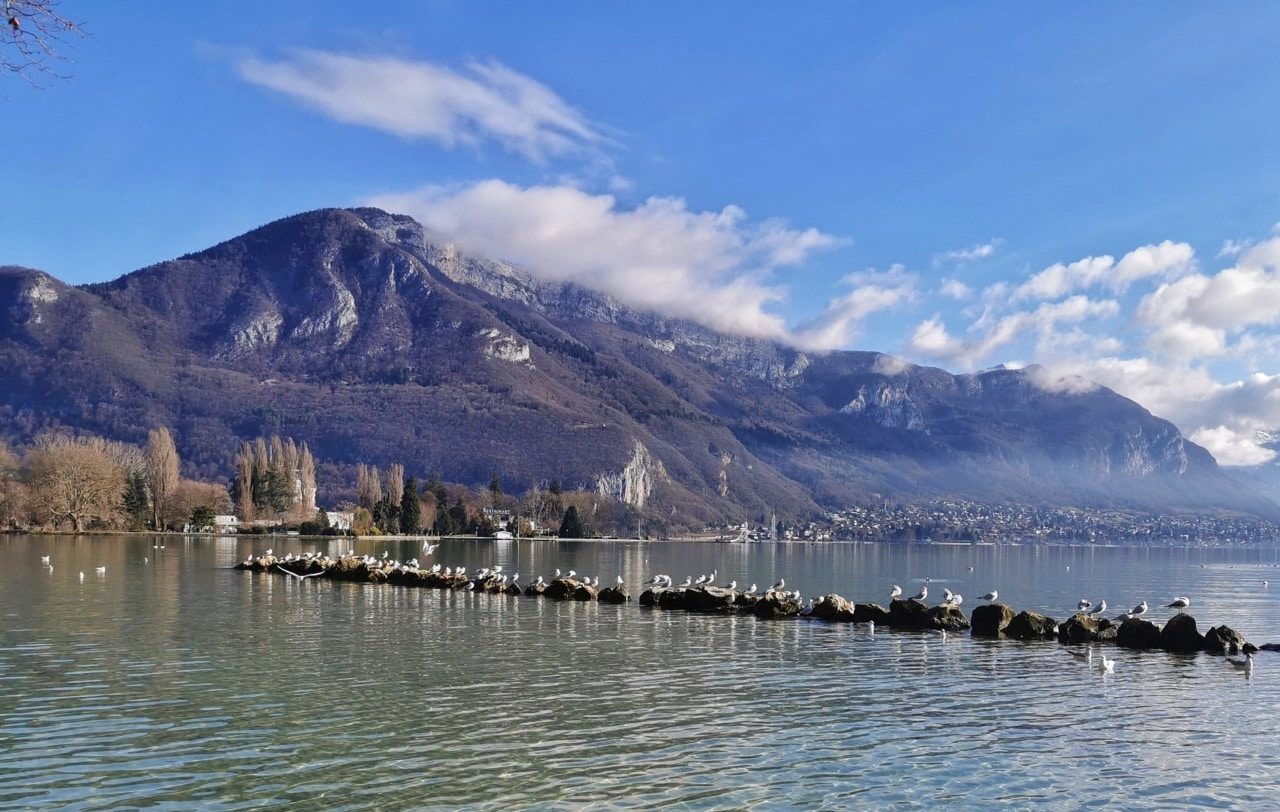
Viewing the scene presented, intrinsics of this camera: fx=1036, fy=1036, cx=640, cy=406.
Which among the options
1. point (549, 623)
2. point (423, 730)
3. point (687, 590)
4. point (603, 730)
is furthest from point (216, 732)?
point (687, 590)

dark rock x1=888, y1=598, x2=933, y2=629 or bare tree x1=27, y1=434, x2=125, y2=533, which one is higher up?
bare tree x1=27, y1=434, x2=125, y2=533

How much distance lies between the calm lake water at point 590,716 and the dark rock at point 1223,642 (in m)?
1.91

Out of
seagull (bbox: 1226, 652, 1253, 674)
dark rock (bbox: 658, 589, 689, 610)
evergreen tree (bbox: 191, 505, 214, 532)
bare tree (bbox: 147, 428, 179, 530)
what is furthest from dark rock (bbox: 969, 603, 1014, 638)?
bare tree (bbox: 147, 428, 179, 530)

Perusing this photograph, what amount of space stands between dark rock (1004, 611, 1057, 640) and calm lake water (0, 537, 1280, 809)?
89.5 inches

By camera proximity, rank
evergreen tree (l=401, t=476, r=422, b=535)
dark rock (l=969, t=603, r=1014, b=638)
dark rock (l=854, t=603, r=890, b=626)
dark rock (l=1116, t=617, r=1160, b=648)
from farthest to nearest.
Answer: evergreen tree (l=401, t=476, r=422, b=535)
dark rock (l=854, t=603, r=890, b=626)
dark rock (l=969, t=603, r=1014, b=638)
dark rock (l=1116, t=617, r=1160, b=648)

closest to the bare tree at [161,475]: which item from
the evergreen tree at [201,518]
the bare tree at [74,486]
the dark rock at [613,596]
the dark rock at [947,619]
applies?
the evergreen tree at [201,518]

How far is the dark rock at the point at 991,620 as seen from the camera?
40.8 metres

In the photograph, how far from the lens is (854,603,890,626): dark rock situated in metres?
44.2

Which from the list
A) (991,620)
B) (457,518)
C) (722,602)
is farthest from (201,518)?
(991,620)

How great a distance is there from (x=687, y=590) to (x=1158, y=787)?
33.5 metres

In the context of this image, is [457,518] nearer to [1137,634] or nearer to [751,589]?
[751,589]

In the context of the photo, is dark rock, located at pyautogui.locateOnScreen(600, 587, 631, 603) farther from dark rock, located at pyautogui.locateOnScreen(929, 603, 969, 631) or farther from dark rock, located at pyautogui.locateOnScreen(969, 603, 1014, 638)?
dark rock, located at pyautogui.locateOnScreen(969, 603, 1014, 638)

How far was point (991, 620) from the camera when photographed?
136ft

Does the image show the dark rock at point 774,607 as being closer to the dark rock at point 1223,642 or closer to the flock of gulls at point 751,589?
the flock of gulls at point 751,589
